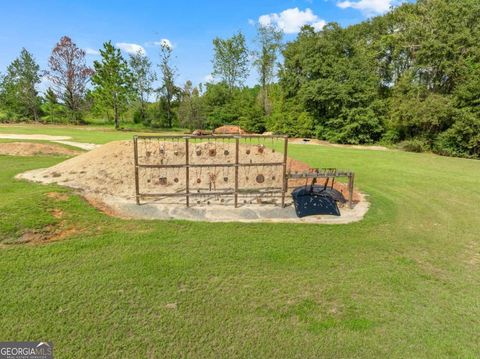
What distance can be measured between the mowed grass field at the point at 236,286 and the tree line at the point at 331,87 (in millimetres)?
16852

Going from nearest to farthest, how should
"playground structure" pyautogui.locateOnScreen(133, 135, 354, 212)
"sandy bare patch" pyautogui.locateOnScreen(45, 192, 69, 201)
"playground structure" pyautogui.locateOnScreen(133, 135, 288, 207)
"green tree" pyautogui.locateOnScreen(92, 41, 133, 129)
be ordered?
"sandy bare patch" pyautogui.locateOnScreen(45, 192, 69, 201), "playground structure" pyautogui.locateOnScreen(133, 135, 354, 212), "playground structure" pyautogui.locateOnScreen(133, 135, 288, 207), "green tree" pyautogui.locateOnScreen(92, 41, 133, 129)

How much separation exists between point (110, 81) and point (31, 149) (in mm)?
23172

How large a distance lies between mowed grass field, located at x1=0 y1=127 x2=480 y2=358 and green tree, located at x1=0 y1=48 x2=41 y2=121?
139 ft

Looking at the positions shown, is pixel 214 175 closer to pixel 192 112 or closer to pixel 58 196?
pixel 58 196

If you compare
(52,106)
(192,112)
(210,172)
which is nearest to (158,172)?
(210,172)

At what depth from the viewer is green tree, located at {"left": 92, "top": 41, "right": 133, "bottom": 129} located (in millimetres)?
34000

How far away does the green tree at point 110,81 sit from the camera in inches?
1339

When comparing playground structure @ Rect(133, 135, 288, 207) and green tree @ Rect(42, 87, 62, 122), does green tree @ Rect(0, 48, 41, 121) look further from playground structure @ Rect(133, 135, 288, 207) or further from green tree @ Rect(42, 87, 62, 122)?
playground structure @ Rect(133, 135, 288, 207)

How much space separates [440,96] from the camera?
754 inches

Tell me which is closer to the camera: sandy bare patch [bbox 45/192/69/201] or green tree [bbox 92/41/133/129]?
sandy bare patch [bbox 45/192/69/201]

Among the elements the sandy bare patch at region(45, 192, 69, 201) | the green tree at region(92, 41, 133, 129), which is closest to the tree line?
the green tree at region(92, 41, 133, 129)

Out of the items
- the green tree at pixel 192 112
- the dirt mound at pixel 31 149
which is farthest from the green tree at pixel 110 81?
the dirt mound at pixel 31 149

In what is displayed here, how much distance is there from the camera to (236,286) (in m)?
3.78

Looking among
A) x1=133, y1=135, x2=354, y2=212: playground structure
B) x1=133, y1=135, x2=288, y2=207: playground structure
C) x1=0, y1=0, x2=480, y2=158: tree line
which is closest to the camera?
x1=133, y1=135, x2=354, y2=212: playground structure
